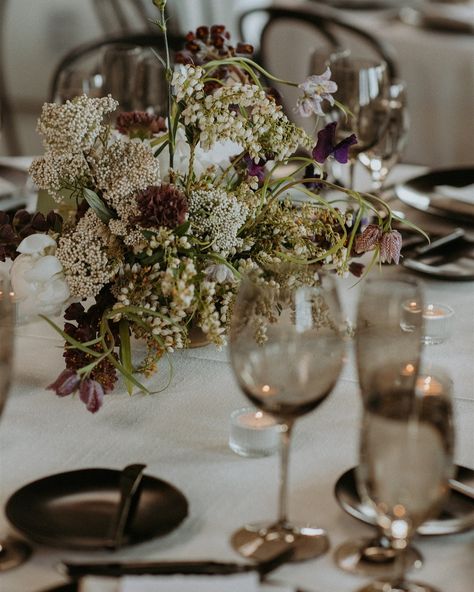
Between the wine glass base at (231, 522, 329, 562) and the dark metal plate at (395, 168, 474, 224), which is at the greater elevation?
the dark metal plate at (395, 168, 474, 224)

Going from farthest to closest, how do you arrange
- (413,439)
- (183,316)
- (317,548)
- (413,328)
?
(183,316) < (413,328) < (317,548) < (413,439)

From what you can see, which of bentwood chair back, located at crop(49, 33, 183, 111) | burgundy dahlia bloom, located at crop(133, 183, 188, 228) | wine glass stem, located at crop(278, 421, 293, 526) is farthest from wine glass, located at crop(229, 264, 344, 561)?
bentwood chair back, located at crop(49, 33, 183, 111)

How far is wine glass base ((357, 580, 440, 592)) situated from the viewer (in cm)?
77

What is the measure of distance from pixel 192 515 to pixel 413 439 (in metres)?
0.26

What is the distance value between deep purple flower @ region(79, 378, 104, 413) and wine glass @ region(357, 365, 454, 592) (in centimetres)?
38

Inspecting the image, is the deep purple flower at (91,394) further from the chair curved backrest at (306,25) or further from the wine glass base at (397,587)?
the chair curved backrest at (306,25)

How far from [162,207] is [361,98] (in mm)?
770

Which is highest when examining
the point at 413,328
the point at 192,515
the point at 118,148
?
the point at 118,148

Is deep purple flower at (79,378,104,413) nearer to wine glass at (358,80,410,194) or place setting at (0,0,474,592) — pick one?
place setting at (0,0,474,592)

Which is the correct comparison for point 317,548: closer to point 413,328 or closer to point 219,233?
point 413,328

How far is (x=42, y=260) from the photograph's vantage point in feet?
3.68

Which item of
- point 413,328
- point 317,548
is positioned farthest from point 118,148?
point 317,548

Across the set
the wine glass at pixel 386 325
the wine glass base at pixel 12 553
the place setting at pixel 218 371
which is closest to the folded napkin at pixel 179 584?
the place setting at pixel 218 371

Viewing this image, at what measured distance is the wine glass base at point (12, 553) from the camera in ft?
2.66
